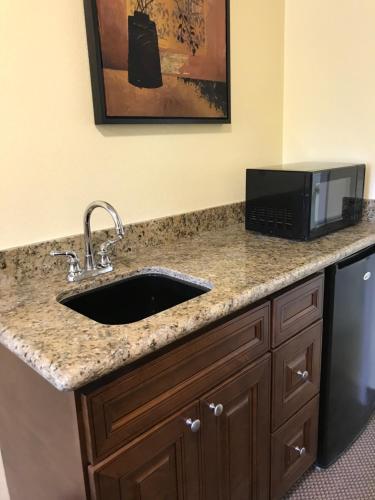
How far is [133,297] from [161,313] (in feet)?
1.34

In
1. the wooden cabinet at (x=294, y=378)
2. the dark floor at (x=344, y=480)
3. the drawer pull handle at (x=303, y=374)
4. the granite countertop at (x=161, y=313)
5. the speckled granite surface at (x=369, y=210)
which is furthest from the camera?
the speckled granite surface at (x=369, y=210)

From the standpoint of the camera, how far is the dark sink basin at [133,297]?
4.13 feet

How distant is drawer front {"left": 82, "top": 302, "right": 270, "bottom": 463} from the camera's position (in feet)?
2.77

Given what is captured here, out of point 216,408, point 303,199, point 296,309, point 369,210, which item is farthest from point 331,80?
point 216,408

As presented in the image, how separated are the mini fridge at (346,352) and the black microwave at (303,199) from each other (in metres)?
0.20

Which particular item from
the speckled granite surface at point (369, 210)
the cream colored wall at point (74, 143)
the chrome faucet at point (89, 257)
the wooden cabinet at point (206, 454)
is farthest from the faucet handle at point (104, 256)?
the speckled granite surface at point (369, 210)

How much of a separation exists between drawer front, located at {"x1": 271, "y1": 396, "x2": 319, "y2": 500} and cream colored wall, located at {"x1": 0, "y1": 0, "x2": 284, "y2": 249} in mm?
922

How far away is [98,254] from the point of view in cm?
137

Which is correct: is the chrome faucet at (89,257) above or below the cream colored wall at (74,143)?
below

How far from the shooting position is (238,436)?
1216 millimetres

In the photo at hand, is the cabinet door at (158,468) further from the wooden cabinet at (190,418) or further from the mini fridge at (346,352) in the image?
the mini fridge at (346,352)

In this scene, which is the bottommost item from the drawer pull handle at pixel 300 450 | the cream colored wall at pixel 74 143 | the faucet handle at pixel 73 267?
the drawer pull handle at pixel 300 450

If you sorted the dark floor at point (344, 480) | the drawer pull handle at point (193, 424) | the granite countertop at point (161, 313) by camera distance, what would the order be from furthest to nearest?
the dark floor at point (344, 480) < the drawer pull handle at point (193, 424) < the granite countertop at point (161, 313)

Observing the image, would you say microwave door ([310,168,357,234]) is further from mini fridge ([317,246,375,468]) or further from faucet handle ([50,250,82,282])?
faucet handle ([50,250,82,282])
